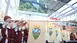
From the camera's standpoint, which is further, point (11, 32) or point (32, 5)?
point (32, 5)

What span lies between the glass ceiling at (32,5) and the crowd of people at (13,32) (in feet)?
18.4

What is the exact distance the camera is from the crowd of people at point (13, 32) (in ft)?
6.79

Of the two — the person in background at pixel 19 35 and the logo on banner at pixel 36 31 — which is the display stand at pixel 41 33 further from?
the person in background at pixel 19 35

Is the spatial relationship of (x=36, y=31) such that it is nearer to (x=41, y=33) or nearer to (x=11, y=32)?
(x=41, y=33)

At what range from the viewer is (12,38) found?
2.08 metres

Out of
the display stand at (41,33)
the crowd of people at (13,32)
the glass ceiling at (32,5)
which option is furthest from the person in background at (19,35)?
the glass ceiling at (32,5)

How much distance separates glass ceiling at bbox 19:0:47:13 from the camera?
7831mm

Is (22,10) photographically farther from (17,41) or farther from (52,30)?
(17,41)

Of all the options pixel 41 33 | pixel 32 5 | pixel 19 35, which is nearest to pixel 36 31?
pixel 41 33

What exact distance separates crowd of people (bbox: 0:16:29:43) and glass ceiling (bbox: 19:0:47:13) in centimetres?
560

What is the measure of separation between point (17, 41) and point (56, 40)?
108cm

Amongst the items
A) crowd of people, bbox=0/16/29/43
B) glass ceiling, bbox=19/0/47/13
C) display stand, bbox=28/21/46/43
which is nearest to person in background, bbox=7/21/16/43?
crowd of people, bbox=0/16/29/43

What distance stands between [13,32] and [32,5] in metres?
6.07

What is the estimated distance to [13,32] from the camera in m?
2.11
